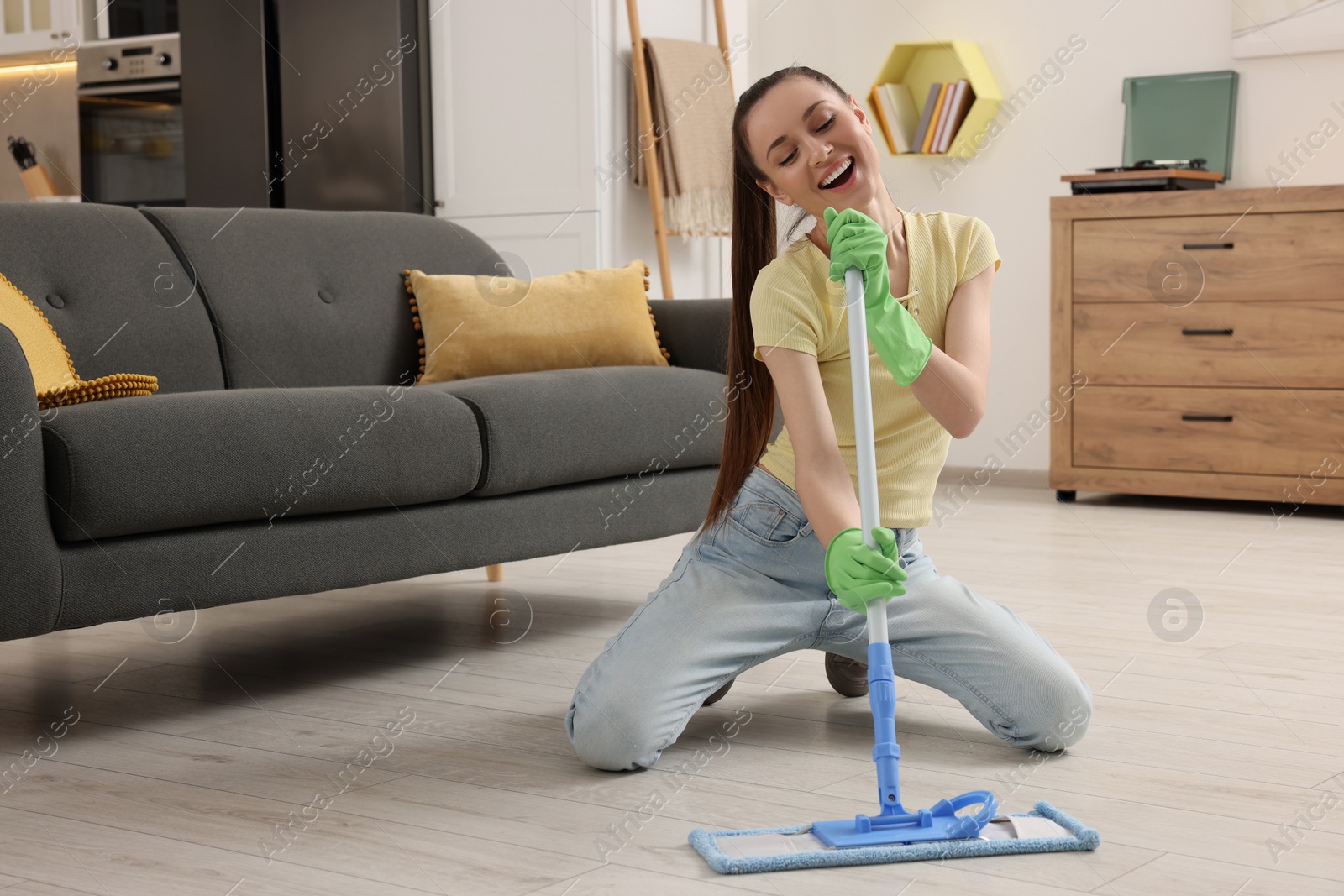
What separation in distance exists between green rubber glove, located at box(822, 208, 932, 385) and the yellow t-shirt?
0.65 ft

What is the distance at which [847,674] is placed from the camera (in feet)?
6.27

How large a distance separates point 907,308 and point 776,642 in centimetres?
43

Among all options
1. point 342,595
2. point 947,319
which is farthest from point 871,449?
→ point 342,595

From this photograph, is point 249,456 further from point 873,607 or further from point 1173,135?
point 1173,135

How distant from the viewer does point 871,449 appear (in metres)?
1.30

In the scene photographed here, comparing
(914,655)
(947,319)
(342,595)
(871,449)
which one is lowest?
(342,595)

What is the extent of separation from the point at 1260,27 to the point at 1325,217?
0.73 meters

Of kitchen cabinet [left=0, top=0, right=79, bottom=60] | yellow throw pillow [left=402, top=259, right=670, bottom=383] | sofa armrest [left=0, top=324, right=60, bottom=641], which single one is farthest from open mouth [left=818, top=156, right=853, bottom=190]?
kitchen cabinet [left=0, top=0, right=79, bottom=60]

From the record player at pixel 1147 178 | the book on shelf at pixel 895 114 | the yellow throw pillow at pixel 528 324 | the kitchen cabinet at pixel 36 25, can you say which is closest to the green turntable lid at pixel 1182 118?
the record player at pixel 1147 178

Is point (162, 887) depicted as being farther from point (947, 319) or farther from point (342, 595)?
point (342, 595)

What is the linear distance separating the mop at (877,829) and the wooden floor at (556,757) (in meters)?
0.02

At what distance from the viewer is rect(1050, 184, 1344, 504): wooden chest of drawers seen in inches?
138

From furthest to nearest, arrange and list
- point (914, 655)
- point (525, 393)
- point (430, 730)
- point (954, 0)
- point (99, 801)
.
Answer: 1. point (954, 0)
2. point (525, 393)
3. point (430, 730)
4. point (914, 655)
5. point (99, 801)

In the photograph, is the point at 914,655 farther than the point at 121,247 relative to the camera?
No
